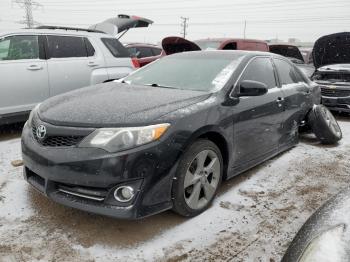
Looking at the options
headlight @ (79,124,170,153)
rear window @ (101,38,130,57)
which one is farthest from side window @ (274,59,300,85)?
rear window @ (101,38,130,57)

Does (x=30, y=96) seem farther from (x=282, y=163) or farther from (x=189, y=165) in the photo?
(x=282, y=163)

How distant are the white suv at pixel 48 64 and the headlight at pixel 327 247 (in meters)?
4.68

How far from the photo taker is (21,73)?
17.4 feet

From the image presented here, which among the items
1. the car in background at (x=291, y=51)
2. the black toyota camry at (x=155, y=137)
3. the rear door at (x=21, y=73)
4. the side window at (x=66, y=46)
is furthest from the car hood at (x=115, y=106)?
the car in background at (x=291, y=51)

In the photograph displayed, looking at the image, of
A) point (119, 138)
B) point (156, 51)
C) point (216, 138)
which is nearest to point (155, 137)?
point (119, 138)

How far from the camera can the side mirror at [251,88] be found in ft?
11.7

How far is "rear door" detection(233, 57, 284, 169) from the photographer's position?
11.9 feet

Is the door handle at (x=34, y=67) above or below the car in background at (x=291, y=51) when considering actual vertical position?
above

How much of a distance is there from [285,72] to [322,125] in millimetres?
1158

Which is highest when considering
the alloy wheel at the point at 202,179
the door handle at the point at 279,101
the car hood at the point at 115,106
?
the car hood at the point at 115,106

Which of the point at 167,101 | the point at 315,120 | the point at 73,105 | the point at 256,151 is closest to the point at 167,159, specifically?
the point at 167,101

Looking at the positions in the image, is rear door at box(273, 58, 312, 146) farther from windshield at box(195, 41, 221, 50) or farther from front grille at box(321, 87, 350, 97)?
windshield at box(195, 41, 221, 50)

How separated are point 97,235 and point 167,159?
83 cm

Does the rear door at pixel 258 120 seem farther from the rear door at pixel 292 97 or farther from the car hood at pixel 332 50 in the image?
the car hood at pixel 332 50
